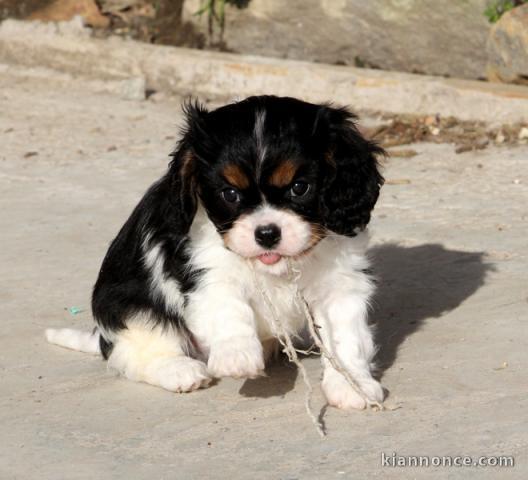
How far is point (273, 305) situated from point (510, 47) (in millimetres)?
4809

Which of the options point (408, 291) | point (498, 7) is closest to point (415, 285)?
point (408, 291)

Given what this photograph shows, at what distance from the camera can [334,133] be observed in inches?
165

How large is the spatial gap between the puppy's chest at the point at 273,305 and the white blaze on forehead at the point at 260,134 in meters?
0.50

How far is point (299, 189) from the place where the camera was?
401cm

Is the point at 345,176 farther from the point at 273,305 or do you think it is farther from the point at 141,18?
the point at 141,18

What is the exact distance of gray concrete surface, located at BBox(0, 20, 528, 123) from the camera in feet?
27.0

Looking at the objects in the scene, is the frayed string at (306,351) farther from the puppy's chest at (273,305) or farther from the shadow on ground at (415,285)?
the shadow on ground at (415,285)

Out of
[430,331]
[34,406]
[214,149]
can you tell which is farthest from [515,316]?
[34,406]

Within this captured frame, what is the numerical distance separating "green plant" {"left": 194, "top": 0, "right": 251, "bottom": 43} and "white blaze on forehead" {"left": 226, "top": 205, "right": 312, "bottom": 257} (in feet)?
20.8

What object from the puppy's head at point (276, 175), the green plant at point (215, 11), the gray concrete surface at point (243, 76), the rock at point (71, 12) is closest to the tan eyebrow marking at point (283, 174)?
the puppy's head at point (276, 175)

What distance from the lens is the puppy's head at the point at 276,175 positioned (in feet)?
12.9

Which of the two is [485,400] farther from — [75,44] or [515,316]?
[75,44]

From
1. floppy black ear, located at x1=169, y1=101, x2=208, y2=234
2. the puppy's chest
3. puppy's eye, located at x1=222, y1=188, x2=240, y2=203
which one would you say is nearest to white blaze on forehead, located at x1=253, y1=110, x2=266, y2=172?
puppy's eye, located at x1=222, y1=188, x2=240, y2=203

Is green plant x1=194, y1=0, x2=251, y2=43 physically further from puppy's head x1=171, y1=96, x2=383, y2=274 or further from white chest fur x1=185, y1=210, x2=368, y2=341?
white chest fur x1=185, y1=210, x2=368, y2=341
